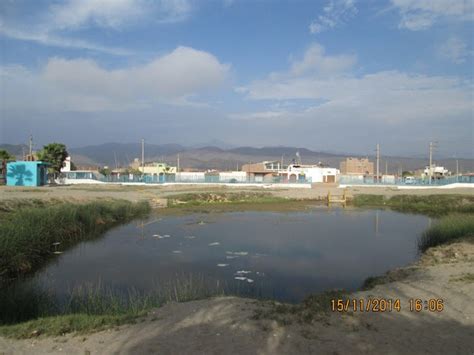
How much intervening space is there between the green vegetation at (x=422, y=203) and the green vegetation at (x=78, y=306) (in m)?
28.4

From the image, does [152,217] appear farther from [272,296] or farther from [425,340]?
[425,340]

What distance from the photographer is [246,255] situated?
16.1 meters

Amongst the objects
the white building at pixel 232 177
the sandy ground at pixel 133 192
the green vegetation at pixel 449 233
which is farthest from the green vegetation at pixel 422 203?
the white building at pixel 232 177

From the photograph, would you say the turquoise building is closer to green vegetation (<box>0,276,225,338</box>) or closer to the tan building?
green vegetation (<box>0,276,225,338</box>)

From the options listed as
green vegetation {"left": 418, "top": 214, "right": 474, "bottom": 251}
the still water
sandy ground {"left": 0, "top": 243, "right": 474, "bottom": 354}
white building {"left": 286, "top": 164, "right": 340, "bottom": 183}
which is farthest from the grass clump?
white building {"left": 286, "top": 164, "right": 340, "bottom": 183}

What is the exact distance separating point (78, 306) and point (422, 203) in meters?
37.3

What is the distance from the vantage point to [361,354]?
538 cm

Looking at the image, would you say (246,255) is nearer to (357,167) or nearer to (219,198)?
(219,198)

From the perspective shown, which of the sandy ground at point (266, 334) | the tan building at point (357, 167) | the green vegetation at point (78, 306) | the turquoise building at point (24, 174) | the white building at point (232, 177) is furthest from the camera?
the tan building at point (357, 167)

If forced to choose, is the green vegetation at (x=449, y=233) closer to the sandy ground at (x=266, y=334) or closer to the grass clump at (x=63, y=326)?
the sandy ground at (x=266, y=334)

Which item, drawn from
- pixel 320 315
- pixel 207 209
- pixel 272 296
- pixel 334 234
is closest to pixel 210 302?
pixel 320 315

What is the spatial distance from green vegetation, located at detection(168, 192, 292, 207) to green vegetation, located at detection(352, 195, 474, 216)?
28.9ft

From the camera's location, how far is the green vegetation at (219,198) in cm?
4059

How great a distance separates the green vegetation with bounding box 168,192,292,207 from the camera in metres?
40.6
